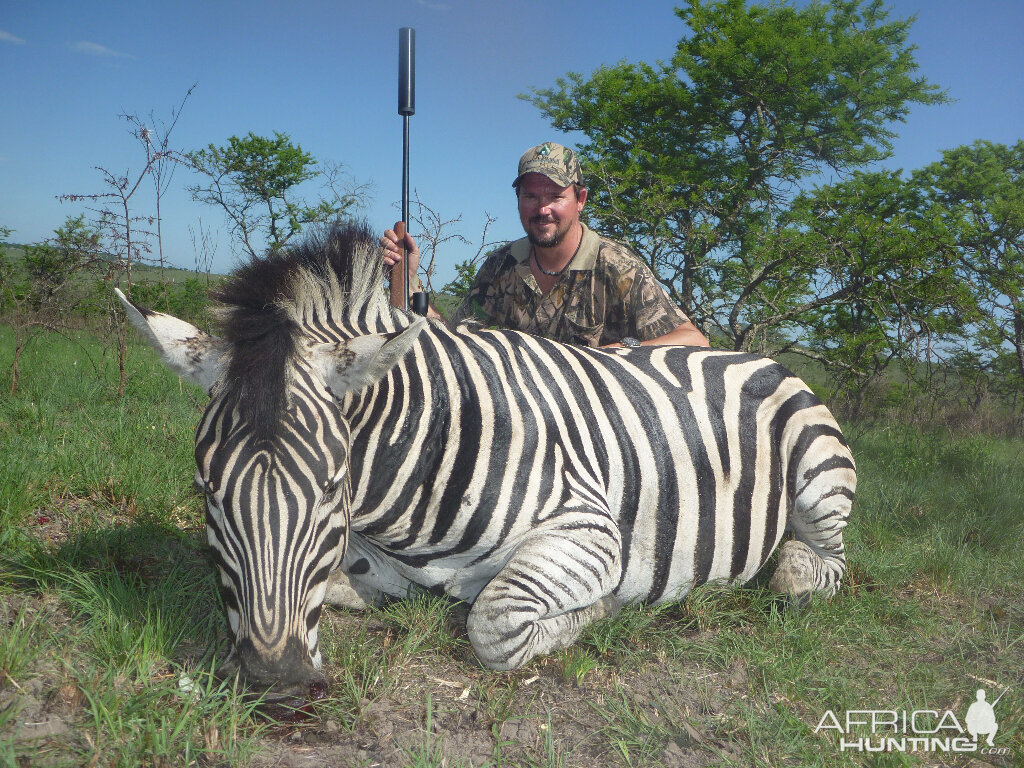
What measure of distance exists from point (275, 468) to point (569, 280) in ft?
11.0

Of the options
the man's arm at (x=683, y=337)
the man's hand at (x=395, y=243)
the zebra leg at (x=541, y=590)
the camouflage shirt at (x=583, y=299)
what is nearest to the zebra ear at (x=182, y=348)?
the zebra leg at (x=541, y=590)

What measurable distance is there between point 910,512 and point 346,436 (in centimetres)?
436

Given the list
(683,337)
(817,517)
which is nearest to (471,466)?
(817,517)

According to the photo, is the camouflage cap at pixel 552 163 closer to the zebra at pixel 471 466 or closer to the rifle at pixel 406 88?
the rifle at pixel 406 88

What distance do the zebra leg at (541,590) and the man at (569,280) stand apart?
194 cm

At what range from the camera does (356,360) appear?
2166mm

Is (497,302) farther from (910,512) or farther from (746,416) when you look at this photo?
(910,512)

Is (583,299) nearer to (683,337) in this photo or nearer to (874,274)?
(683,337)

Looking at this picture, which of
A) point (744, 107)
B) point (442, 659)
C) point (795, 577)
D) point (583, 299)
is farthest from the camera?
point (744, 107)

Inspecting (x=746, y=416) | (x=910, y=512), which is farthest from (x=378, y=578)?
(x=910, y=512)

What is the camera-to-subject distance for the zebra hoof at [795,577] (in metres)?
3.32

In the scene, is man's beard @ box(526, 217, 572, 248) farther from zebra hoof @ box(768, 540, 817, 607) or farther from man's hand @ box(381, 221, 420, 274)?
zebra hoof @ box(768, 540, 817, 607)

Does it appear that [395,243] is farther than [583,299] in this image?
No

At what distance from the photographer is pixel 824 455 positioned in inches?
135
